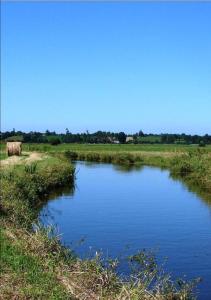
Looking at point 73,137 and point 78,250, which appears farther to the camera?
point 73,137

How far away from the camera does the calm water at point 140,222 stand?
1622 cm

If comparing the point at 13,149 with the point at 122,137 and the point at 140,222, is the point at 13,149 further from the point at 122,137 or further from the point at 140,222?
the point at 122,137

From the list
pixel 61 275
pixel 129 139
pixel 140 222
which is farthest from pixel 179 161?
pixel 129 139

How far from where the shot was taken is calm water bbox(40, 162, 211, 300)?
16.2 meters

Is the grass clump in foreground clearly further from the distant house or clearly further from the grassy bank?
the distant house

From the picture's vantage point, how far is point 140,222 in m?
22.0

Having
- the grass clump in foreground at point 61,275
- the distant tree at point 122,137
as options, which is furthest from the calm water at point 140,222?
the distant tree at point 122,137

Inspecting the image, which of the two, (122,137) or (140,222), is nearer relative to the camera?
(140,222)

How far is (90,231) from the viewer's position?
65.5ft

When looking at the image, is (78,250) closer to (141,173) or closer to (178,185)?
(178,185)

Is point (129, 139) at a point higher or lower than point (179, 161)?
higher

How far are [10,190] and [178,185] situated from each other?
1855cm

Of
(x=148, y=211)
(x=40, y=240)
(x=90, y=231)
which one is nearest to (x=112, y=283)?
(x=40, y=240)

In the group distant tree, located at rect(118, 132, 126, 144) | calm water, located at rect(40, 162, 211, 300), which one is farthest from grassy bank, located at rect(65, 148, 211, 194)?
distant tree, located at rect(118, 132, 126, 144)
